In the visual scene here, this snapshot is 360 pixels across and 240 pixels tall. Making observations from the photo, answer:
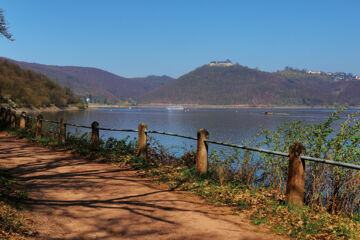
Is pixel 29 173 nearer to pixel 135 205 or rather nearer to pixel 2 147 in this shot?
pixel 135 205

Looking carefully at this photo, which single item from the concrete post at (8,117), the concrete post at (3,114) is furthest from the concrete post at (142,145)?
the concrete post at (3,114)

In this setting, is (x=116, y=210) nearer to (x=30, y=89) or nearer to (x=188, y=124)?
(x=188, y=124)

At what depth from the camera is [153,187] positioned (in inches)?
309

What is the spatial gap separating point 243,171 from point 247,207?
3.55 metres

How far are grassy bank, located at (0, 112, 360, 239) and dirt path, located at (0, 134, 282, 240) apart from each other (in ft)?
1.59

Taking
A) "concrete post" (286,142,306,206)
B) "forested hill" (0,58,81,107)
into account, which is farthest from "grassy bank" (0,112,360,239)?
"forested hill" (0,58,81,107)

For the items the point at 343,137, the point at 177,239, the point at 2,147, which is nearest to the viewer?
the point at 177,239

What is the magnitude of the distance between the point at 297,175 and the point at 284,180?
3.09 metres

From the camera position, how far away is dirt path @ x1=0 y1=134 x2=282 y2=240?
16.1 ft

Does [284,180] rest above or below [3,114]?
below

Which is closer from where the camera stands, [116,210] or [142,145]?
[116,210]

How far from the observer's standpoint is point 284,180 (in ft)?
29.5

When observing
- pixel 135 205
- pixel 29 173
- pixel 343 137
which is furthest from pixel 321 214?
pixel 29 173

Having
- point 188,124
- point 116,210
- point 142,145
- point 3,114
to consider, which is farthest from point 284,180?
point 188,124
